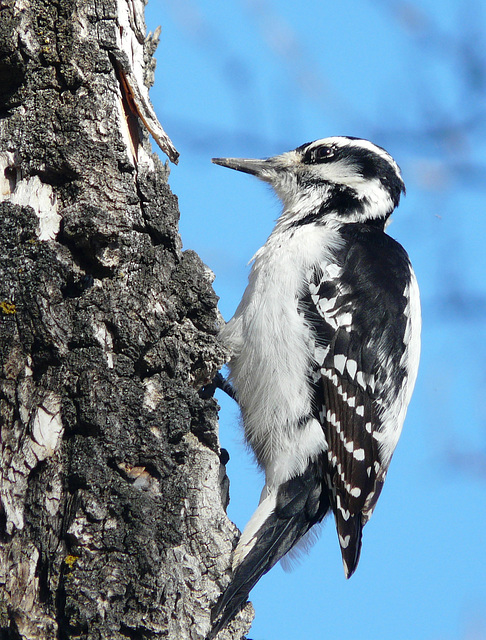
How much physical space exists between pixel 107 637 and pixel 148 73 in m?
1.96

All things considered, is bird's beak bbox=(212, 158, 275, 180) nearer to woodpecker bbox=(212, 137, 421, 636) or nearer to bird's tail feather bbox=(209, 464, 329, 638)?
A: woodpecker bbox=(212, 137, 421, 636)

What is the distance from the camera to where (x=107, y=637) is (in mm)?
1956

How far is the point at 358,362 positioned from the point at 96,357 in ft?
→ 4.60

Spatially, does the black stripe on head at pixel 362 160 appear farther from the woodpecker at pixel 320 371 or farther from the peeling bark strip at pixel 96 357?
the peeling bark strip at pixel 96 357

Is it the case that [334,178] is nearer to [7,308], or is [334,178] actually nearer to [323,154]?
[323,154]

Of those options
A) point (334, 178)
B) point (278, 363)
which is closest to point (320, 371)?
point (278, 363)

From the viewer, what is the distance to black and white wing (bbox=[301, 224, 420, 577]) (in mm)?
3121

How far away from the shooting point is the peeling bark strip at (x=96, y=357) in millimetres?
2043

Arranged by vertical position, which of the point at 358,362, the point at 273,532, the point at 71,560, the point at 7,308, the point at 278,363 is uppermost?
the point at 358,362

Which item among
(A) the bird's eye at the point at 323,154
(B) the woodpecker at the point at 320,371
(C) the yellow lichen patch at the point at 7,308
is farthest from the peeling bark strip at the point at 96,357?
(A) the bird's eye at the point at 323,154

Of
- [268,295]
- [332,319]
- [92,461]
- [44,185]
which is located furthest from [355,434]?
[44,185]

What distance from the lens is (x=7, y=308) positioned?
2170 millimetres

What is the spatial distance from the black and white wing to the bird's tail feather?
0.10 m

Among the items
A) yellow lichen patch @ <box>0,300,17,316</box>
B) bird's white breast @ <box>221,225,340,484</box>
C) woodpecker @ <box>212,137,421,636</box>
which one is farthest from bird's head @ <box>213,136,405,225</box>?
yellow lichen patch @ <box>0,300,17,316</box>
